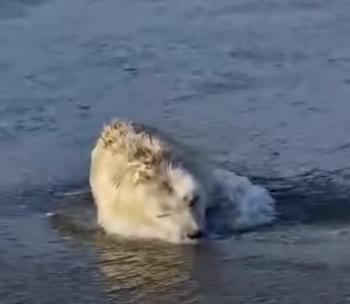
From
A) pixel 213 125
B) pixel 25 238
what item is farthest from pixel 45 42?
pixel 25 238

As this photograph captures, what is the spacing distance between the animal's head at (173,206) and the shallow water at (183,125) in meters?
0.11

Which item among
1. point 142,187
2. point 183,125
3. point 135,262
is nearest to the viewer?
point 135,262

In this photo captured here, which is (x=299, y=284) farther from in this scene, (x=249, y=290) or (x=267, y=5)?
(x=267, y=5)

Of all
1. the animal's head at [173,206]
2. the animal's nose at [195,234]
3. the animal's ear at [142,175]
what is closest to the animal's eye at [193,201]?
the animal's head at [173,206]

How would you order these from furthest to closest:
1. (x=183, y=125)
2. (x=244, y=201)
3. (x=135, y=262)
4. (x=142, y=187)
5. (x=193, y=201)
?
(x=183, y=125)
(x=244, y=201)
(x=142, y=187)
(x=193, y=201)
(x=135, y=262)

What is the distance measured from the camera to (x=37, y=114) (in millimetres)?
9367

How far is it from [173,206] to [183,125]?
207cm

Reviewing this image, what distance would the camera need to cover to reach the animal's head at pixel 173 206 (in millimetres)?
7117

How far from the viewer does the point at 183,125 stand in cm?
916

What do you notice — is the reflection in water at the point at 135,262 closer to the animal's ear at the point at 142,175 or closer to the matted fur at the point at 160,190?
the matted fur at the point at 160,190

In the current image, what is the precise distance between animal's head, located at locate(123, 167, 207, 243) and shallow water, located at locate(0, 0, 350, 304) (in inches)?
4.3

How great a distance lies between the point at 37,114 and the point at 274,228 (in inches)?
Answer: 101

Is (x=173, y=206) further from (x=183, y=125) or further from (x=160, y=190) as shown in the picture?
(x=183, y=125)

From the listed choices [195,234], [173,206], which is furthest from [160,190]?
[195,234]
